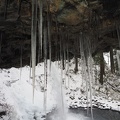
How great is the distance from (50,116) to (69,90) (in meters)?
7.00

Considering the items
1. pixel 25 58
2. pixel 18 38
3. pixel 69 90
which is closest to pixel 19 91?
pixel 69 90

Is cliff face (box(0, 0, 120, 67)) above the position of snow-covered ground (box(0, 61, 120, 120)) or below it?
above

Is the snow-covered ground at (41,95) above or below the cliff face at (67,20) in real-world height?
below

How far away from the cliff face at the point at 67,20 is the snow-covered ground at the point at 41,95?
5.09 m

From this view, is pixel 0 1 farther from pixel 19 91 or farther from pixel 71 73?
pixel 71 73

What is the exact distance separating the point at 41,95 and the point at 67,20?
44.8ft

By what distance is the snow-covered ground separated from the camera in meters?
13.6

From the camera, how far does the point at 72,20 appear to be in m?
6.25

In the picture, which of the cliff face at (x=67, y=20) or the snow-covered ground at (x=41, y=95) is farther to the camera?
the snow-covered ground at (x=41, y=95)

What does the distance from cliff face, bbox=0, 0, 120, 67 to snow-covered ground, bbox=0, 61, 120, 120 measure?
16.7 ft

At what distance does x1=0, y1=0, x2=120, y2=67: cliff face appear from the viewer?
5738 mm

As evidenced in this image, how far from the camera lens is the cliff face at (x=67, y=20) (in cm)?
574

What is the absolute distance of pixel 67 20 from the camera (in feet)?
20.5

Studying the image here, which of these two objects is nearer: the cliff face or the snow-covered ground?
the cliff face
